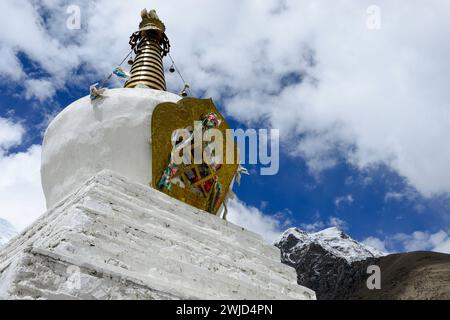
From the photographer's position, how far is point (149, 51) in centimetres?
1077

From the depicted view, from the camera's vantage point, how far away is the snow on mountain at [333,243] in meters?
32.1

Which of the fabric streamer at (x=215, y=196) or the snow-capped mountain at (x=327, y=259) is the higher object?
the snow-capped mountain at (x=327, y=259)

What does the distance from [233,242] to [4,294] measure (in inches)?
137

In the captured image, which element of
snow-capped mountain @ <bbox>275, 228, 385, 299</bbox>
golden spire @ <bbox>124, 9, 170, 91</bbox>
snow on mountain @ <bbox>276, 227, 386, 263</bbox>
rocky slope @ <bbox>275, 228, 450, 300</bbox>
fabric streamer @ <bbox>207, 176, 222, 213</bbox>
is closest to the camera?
fabric streamer @ <bbox>207, 176, 222, 213</bbox>

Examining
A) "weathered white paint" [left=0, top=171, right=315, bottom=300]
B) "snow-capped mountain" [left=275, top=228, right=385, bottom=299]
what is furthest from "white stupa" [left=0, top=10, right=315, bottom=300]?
"snow-capped mountain" [left=275, top=228, right=385, bottom=299]

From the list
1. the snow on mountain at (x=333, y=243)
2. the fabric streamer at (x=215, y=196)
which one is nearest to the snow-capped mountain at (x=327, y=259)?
the snow on mountain at (x=333, y=243)

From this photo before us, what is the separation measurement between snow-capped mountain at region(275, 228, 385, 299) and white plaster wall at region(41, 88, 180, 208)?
24073 mm

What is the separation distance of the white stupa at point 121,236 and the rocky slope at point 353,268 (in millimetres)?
17435

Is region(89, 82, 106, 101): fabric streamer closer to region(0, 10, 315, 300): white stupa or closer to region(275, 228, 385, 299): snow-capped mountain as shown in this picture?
region(0, 10, 315, 300): white stupa

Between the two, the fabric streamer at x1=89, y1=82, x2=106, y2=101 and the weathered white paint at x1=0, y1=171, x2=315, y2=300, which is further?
the fabric streamer at x1=89, y1=82, x2=106, y2=101

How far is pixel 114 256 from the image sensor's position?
4.42 metres

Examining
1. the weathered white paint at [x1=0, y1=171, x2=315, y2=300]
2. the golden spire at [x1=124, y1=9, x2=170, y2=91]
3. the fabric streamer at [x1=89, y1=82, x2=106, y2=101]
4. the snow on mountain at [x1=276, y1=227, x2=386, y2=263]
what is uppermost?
the snow on mountain at [x1=276, y1=227, x2=386, y2=263]

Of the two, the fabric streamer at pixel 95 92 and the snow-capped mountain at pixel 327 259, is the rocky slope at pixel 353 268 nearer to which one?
the snow-capped mountain at pixel 327 259

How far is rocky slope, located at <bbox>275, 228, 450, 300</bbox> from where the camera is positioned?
2247 centimetres
